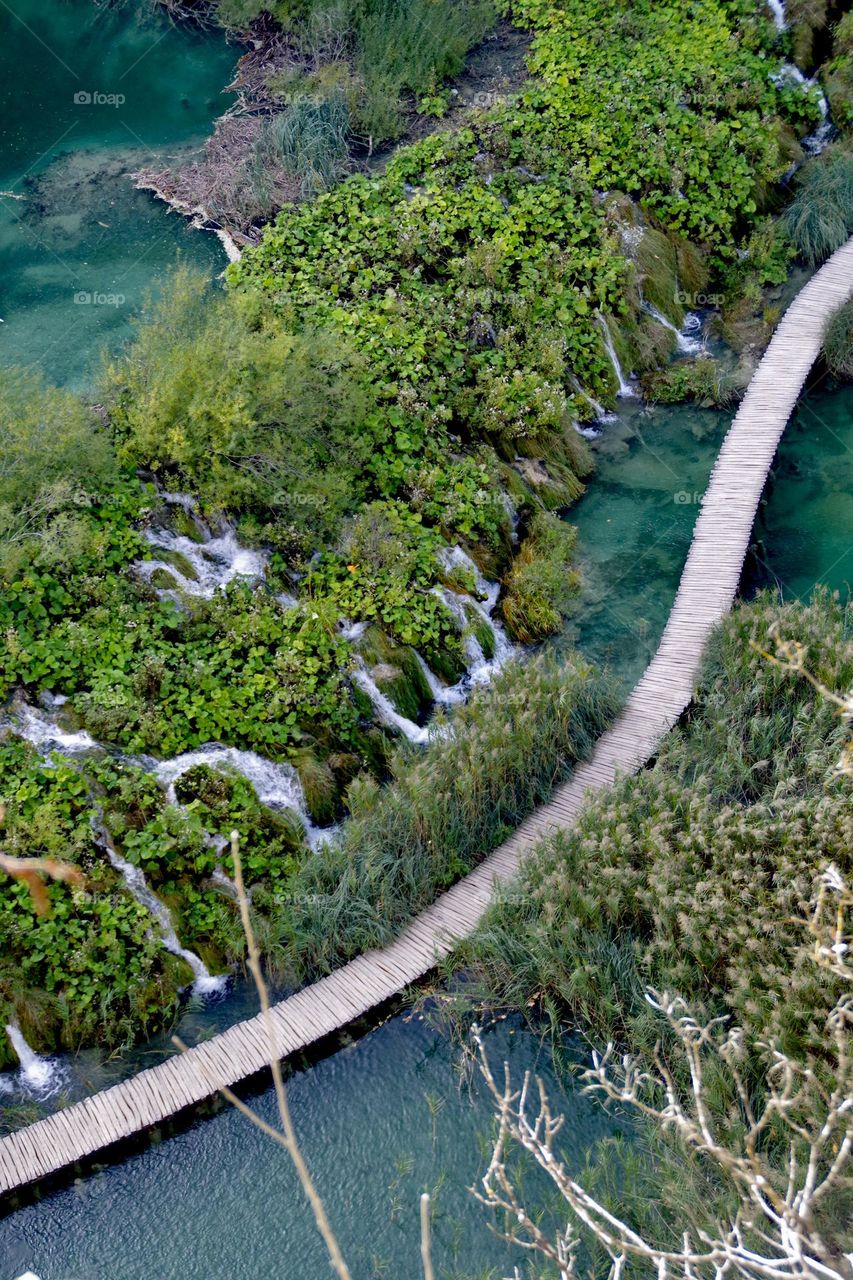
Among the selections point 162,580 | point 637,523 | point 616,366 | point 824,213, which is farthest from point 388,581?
point 824,213

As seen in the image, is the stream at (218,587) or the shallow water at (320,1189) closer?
the shallow water at (320,1189)

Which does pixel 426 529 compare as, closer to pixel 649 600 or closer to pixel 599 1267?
pixel 649 600

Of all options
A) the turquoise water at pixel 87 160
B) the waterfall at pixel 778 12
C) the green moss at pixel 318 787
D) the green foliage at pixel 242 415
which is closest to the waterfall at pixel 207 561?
the green foliage at pixel 242 415

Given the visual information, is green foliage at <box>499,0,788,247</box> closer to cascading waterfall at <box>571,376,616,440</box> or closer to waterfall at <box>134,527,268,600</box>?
cascading waterfall at <box>571,376,616,440</box>

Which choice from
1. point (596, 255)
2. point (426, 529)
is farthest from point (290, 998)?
point (596, 255)

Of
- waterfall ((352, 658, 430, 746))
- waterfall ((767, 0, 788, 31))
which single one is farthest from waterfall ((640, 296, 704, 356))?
waterfall ((352, 658, 430, 746))

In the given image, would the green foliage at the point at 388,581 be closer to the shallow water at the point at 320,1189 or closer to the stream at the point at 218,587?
the stream at the point at 218,587
